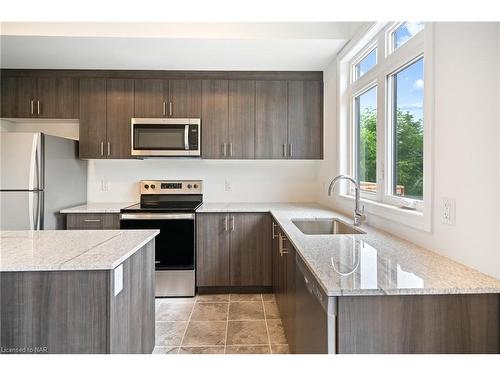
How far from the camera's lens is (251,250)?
3006mm

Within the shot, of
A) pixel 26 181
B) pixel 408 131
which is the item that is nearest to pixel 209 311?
pixel 26 181

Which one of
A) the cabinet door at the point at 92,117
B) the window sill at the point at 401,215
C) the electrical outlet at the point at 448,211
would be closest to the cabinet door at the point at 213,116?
the cabinet door at the point at 92,117

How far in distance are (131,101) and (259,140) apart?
4.83 feet

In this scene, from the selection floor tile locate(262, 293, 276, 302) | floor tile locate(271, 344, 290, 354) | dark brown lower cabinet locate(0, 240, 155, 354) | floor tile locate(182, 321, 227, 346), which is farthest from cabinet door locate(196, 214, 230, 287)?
dark brown lower cabinet locate(0, 240, 155, 354)

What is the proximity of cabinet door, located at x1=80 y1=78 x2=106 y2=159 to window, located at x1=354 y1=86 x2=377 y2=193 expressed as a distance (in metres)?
2.65

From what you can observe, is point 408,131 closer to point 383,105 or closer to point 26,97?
point 383,105

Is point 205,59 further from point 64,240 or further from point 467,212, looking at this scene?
point 467,212

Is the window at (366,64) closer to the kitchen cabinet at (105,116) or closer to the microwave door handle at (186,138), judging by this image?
the microwave door handle at (186,138)

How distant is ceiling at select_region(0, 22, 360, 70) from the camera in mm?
2438

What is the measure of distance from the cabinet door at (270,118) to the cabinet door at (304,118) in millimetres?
80

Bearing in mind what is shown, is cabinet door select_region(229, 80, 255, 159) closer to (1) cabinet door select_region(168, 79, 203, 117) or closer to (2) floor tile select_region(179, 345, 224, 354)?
(1) cabinet door select_region(168, 79, 203, 117)

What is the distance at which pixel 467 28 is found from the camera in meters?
1.20

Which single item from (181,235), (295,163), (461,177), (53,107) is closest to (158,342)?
(181,235)

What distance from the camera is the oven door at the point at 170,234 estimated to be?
9.49 ft
